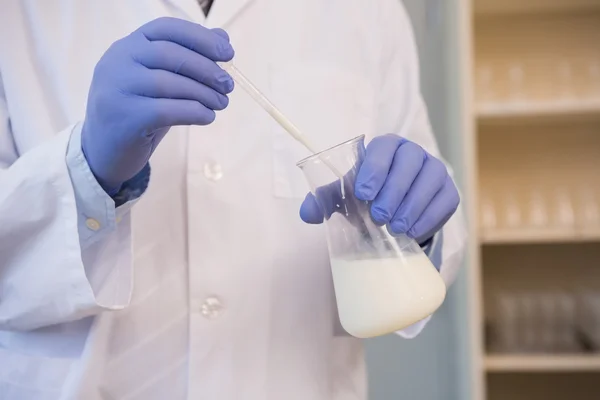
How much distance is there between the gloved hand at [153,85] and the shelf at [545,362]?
962 millimetres

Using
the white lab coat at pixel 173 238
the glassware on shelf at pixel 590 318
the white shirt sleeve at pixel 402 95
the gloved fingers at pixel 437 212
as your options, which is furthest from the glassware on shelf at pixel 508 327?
the gloved fingers at pixel 437 212

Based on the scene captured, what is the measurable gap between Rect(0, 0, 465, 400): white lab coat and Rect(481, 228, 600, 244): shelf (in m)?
0.61

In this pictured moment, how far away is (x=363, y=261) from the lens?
573mm

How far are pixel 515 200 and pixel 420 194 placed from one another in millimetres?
971

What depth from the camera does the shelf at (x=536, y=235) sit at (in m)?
1.25

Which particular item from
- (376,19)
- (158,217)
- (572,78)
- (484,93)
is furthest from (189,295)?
(572,78)

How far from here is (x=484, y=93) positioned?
4.71ft

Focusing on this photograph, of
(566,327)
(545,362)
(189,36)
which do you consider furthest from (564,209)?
(189,36)

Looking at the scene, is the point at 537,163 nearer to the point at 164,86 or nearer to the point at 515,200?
the point at 515,200

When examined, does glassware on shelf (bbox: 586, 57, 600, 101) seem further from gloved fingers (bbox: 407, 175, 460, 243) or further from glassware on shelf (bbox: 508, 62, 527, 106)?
A: gloved fingers (bbox: 407, 175, 460, 243)

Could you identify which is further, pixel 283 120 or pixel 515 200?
pixel 515 200

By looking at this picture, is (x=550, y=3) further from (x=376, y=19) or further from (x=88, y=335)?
(x=88, y=335)

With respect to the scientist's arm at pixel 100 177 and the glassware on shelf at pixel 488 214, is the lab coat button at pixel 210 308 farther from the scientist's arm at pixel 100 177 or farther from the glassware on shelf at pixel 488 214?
the glassware on shelf at pixel 488 214

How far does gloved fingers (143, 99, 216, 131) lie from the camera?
525 millimetres
